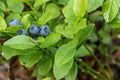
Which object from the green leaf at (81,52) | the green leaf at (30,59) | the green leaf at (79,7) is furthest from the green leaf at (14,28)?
the green leaf at (81,52)

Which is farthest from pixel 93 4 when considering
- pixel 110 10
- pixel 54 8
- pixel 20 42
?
pixel 20 42

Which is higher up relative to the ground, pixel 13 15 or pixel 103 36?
pixel 13 15

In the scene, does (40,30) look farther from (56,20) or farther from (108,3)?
(108,3)

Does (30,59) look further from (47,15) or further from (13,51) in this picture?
(47,15)

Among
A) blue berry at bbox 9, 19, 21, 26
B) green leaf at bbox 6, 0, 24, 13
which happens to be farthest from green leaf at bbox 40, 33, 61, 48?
green leaf at bbox 6, 0, 24, 13

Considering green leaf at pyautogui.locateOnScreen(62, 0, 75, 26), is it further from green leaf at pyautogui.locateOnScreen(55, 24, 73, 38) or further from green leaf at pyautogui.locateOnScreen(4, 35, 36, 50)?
green leaf at pyautogui.locateOnScreen(4, 35, 36, 50)

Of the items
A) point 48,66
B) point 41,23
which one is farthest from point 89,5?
point 48,66
